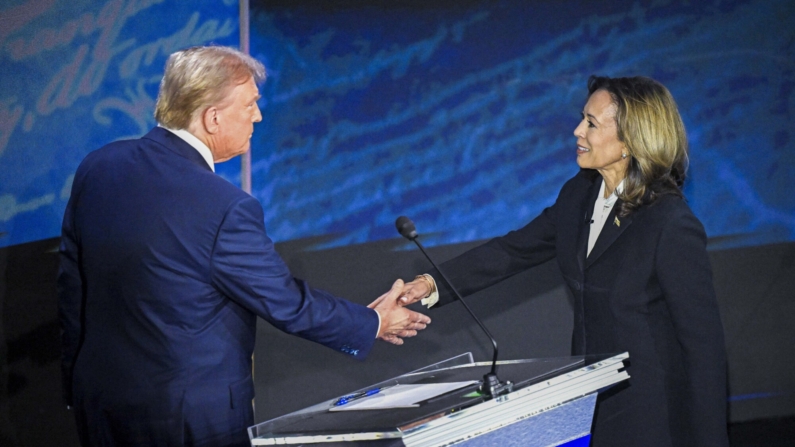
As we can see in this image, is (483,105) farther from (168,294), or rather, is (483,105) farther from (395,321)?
(168,294)

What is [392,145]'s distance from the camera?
3.39m

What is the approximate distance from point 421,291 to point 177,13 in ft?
4.97

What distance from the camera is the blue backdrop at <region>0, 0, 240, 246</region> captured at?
2.98 m

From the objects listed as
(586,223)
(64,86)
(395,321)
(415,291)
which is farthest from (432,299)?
(64,86)

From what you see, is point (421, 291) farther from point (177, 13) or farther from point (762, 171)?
point (762, 171)

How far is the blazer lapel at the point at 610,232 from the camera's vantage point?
7.18 feet

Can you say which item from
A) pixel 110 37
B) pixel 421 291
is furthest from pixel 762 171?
pixel 110 37

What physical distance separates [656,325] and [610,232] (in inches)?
11.2

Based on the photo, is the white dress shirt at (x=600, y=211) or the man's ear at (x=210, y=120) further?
the white dress shirt at (x=600, y=211)

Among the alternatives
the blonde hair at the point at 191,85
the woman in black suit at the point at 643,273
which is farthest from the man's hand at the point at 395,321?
the blonde hair at the point at 191,85

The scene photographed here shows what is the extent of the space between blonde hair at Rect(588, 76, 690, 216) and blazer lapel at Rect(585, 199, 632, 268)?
3cm

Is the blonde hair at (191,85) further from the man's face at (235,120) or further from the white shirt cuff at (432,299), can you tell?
the white shirt cuff at (432,299)

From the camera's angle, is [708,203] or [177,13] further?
[708,203]

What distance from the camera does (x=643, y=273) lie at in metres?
2.10
